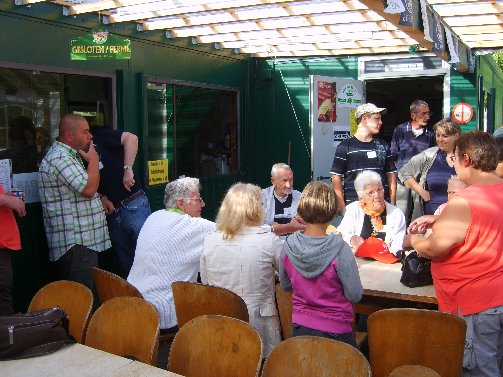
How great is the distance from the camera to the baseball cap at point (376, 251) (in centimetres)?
378

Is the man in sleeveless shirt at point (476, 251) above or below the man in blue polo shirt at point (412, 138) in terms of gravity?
below

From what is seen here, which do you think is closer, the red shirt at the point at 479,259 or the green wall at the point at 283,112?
the red shirt at the point at 479,259

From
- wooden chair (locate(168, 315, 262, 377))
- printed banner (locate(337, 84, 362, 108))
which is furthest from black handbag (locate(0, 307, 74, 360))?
printed banner (locate(337, 84, 362, 108))

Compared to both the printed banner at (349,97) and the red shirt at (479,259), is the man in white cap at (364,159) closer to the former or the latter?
the printed banner at (349,97)

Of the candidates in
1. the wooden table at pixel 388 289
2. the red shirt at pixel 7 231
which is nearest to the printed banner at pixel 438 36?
the wooden table at pixel 388 289

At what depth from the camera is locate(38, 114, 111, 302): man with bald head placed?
4363 mm

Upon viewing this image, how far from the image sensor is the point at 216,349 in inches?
95.7

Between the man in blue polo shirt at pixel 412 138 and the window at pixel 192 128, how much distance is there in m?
2.49

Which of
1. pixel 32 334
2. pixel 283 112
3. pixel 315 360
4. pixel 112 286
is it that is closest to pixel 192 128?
pixel 283 112

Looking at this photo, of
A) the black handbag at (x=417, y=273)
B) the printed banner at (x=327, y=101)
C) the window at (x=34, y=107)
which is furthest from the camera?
the printed banner at (x=327, y=101)

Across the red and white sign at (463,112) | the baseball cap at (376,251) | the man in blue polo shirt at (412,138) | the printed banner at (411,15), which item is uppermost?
the printed banner at (411,15)

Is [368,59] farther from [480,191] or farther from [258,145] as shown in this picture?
[480,191]

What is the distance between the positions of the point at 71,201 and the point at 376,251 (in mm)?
2327

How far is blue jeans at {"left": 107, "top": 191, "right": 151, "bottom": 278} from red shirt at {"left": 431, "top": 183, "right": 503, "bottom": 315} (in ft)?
10.2
